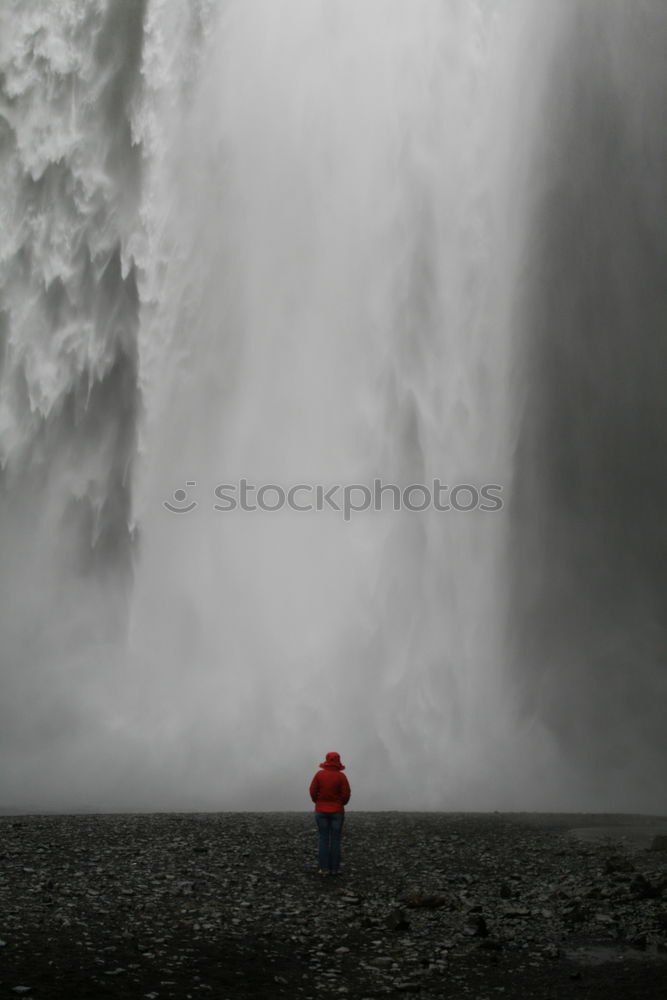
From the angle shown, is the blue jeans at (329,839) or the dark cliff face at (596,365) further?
the dark cliff face at (596,365)

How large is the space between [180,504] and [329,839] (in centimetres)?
1656

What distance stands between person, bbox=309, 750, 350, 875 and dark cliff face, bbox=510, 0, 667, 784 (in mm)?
16903

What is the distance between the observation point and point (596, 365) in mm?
31188

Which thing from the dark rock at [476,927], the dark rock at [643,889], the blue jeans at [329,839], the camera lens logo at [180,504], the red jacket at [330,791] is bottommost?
the dark rock at [476,927]

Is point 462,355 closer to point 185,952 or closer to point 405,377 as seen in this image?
point 405,377

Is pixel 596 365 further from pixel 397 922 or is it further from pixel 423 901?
pixel 397 922

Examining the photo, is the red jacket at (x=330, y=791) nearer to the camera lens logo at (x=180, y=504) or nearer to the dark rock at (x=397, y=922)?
the dark rock at (x=397, y=922)

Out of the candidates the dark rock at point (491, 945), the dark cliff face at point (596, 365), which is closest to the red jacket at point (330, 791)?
the dark rock at point (491, 945)

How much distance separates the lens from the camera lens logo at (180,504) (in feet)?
92.2

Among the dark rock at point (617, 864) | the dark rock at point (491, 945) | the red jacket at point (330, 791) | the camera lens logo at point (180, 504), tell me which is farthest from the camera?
the camera lens logo at point (180, 504)

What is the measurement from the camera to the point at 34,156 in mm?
29453

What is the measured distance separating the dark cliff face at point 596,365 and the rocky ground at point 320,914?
1480 cm

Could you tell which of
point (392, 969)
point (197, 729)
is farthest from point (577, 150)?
point (392, 969)

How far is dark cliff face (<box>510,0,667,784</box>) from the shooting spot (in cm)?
2961
